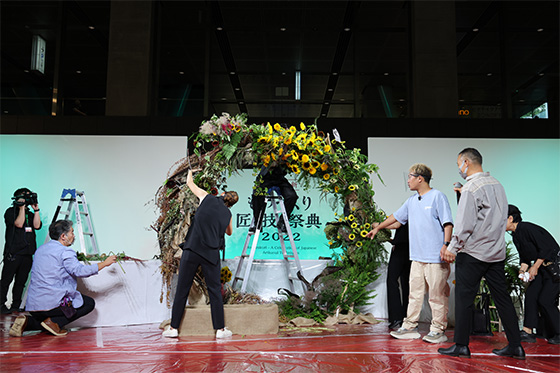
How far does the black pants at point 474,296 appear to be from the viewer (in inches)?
126

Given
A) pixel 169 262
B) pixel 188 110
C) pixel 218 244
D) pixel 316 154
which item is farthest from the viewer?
pixel 188 110

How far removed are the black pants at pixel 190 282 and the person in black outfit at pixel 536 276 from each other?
2703 mm

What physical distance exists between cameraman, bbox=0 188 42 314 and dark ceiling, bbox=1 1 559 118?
305cm

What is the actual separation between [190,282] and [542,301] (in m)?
3.16

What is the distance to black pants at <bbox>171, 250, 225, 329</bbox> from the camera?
3.98 metres

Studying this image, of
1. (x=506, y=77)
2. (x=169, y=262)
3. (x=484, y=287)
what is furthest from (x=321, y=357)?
(x=506, y=77)

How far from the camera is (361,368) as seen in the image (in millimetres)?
2889

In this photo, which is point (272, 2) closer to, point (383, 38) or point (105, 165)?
point (383, 38)

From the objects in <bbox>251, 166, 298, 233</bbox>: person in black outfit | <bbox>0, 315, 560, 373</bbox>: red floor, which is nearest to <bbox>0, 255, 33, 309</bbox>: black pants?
<bbox>0, 315, 560, 373</bbox>: red floor

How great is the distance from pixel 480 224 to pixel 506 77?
19.8 feet

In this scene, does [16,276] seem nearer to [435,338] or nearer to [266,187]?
[266,187]

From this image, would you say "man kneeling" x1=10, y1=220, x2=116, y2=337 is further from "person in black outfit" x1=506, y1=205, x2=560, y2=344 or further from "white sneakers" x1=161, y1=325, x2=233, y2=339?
"person in black outfit" x1=506, y1=205, x2=560, y2=344

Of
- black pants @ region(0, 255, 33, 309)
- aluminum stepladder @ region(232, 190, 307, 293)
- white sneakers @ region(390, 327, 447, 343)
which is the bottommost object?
white sneakers @ region(390, 327, 447, 343)

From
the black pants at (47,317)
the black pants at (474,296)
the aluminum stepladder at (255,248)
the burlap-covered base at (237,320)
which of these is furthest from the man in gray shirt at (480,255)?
the black pants at (47,317)
